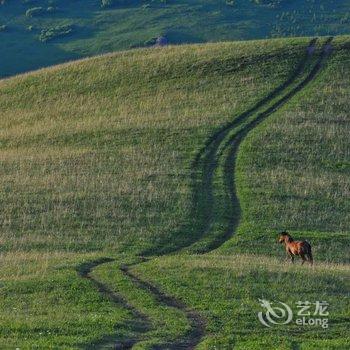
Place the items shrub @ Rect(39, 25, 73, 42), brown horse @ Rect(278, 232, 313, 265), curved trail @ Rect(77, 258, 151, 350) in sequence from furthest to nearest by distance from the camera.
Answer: shrub @ Rect(39, 25, 73, 42) → brown horse @ Rect(278, 232, 313, 265) → curved trail @ Rect(77, 258, 151, 350)

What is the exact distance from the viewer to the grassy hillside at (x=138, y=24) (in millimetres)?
136375

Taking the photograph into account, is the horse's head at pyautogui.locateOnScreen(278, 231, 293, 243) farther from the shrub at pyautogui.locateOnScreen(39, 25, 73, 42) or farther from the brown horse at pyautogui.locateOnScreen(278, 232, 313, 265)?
the shrub at pyautogui.locateOnScreen(39, 25, 73, 42)

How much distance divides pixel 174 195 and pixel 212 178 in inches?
164

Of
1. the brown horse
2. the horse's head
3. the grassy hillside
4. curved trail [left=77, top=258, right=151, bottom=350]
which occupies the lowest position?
the brown horse

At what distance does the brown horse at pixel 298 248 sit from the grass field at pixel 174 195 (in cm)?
94

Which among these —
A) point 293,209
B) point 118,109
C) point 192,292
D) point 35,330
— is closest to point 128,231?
point 293,209

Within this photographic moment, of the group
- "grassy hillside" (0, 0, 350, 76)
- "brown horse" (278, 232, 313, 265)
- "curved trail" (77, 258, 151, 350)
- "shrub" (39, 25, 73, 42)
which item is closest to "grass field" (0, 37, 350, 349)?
"curved trail" (77, 258, 151, 350)

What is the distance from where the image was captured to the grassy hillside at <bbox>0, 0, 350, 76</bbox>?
136 metres

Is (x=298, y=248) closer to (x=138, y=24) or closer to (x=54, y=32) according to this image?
(x=138, y=24)

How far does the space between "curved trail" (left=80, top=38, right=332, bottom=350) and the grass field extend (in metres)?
0.13

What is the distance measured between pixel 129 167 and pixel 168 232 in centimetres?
1142

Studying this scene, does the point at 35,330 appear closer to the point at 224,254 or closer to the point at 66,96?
the point at 224,254

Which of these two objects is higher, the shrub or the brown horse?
the shrub

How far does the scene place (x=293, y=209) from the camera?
47.0 metres
